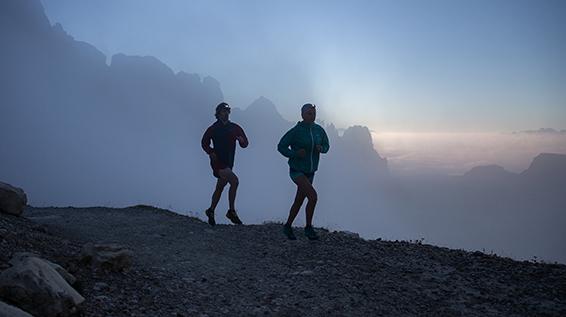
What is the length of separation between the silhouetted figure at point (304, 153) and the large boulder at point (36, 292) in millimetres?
5284

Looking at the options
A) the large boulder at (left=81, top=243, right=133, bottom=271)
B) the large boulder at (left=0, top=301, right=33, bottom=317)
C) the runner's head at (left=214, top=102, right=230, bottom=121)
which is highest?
the runner's head at (left=214, top=102, right=230, bottom=121)

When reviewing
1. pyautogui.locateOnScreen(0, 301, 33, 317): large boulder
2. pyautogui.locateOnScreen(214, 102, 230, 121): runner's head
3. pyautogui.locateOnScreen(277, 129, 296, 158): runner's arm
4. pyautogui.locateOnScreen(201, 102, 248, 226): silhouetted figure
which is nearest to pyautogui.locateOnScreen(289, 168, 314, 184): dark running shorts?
pyautogui.locateOnScreen(277, 129, 296, 158): runner's arm

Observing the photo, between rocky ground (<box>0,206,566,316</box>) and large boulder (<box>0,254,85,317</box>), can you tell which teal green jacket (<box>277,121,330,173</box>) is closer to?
rocky ground (<box>0,206,566,316</box>)

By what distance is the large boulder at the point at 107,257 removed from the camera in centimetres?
556

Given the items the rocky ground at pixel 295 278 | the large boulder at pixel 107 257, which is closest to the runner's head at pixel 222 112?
the rocky ground at pixel 295 278

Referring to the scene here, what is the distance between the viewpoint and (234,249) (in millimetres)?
8047

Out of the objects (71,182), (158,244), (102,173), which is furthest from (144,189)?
(158,244)

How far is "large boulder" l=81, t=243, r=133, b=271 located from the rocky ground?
0.11 meters

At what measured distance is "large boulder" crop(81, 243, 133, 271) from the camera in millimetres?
5559

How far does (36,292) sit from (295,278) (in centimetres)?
367

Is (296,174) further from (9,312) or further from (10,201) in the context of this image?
(10,201)

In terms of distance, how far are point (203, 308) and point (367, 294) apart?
238 centimetres

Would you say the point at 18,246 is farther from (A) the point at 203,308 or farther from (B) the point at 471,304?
(B) the point at 471,304

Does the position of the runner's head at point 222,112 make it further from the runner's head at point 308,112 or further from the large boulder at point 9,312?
the large boulder at point 9,312
